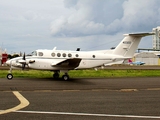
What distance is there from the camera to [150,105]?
918 centimetres

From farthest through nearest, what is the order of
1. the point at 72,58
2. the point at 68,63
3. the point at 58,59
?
the point at 58,59, the point at 68,63, the point at 72,58

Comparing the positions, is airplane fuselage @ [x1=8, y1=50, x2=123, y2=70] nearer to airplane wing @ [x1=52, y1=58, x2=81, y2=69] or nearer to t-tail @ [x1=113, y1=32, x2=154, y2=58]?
airplane wing @ [x1=52, y1=58, x2=81, y2=69]

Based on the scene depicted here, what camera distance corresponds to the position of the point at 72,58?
20.1 metres

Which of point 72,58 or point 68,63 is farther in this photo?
point 68,63

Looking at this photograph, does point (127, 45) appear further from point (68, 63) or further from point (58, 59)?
point (58, 59)

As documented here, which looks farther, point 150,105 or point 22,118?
point 150,105

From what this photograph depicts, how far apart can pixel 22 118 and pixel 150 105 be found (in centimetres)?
470

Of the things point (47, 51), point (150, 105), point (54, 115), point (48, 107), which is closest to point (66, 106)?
point (48, 107)

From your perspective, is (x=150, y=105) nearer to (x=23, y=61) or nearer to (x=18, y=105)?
(x=18, y=105)

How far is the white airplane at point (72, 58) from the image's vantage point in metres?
21.8

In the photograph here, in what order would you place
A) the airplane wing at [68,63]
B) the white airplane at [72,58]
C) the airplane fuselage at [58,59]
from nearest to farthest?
1. the airplane wing at [68,63]
2. the white airplane at [72,58]
3. the airplane fuselage at [58,59]

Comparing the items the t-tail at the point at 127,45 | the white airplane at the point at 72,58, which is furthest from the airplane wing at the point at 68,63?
the t-tail at the point at 127,45

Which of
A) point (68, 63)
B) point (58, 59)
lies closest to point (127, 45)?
point (68, 63)

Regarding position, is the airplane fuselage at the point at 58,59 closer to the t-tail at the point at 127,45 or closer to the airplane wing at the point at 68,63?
the airplane wing at the point at 68,63
